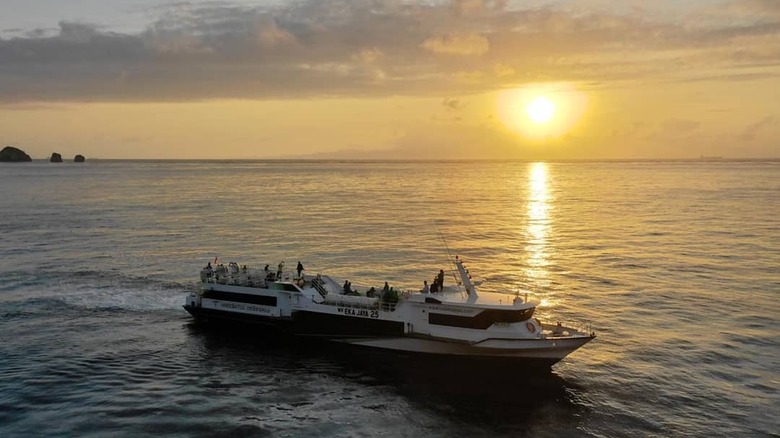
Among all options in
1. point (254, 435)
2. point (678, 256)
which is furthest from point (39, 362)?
point (678, 256)

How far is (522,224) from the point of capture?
10519 centimetres

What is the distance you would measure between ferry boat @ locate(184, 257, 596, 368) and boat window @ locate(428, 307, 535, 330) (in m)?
0.06

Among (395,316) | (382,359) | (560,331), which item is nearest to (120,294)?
(382,359)

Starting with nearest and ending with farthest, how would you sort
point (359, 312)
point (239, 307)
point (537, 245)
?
point (359, 312)
point (239, 307)
point (537, 245)

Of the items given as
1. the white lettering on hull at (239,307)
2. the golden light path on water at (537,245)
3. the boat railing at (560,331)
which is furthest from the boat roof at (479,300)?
the golden light path on water at (537,245)

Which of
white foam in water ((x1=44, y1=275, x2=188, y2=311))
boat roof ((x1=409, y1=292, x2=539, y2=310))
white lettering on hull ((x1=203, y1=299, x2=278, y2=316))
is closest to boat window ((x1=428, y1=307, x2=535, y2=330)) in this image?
boat roof ((x1=409, y1=292, x2=539, y2=310))

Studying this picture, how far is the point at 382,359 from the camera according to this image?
4025cm

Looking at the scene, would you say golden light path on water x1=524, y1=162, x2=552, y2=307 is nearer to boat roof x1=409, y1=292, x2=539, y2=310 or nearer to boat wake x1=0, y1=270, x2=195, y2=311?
boat roof x1=409, y1=292, x2=539, y2=310

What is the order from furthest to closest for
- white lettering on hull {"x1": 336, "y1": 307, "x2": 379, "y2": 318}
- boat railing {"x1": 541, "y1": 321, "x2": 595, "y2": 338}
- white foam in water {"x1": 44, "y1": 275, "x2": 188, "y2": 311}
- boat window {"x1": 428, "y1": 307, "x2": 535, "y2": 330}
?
1. white foam in water {"x1": 44, "y1": 275, "x2": 188, "y2": 311}
2. white lettering on hull {"x1": 336, "y1": 307, "x2": 379, "y2": 318}
3. boat window {"x1": 428, "y1": 307, "x2": 535, "y2": 330}
4. boat railing {"x1": 541, "y1": 321, "x2": 595, "y2": 338}

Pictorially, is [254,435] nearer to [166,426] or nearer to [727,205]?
[166,426]

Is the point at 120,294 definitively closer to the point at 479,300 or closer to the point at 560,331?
the point at 479,300

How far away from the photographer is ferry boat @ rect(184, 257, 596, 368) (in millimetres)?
37656

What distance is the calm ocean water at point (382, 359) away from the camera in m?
30.8

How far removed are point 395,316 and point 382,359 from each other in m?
2.92
